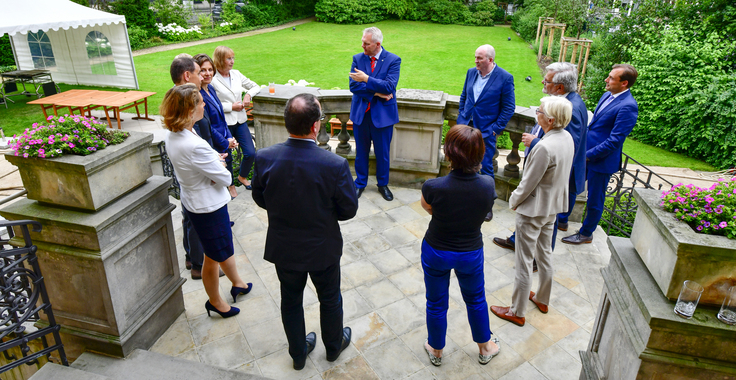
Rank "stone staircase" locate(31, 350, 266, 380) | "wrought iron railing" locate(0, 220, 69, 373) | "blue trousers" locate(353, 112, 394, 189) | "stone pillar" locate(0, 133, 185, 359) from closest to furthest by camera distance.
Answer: "wrought iron railing" locate(0, 220, 69, 373)
"stone pillar" locate(0, 133, 185, 359)
"stone staircase" locate(31, 350, 266, 380)
"blue trousers" locate(353, 112, 394, 189)

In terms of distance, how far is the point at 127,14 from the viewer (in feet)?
73.9

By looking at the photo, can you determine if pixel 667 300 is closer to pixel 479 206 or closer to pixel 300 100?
pixel 479 206

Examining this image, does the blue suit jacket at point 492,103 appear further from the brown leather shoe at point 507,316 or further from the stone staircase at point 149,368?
the stone staircase at point 149,368

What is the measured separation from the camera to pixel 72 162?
2629mm

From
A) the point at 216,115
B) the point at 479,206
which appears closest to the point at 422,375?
the point at 479,206

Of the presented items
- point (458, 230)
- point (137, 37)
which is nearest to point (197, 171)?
point (458, 230)

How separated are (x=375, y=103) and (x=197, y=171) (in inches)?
103

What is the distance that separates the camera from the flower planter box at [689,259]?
1.99 m

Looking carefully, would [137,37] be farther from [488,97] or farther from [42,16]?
[488,97]

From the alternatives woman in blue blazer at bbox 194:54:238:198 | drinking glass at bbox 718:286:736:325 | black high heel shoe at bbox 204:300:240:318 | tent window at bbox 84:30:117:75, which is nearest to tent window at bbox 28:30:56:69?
tent window at bbox 84:30:117:75

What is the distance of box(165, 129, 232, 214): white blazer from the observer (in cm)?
303

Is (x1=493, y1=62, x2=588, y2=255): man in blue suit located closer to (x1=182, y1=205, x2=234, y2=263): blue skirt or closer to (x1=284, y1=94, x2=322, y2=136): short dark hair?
(x1=284, y1=94, x2=322, y2=136): short dark hair

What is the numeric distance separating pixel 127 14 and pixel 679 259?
25735 millimetres

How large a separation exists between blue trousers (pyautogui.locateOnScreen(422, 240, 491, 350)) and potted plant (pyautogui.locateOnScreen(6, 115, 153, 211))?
6.47ft
